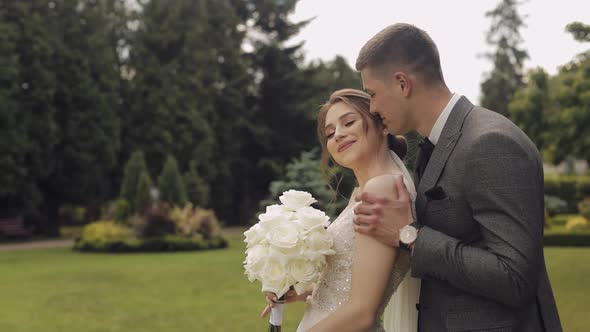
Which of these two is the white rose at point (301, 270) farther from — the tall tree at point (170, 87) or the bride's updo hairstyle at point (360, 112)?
the tall tree at point (170, 87)

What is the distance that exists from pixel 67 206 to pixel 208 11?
12641 millimetres

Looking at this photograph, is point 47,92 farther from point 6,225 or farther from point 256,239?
point 256,239

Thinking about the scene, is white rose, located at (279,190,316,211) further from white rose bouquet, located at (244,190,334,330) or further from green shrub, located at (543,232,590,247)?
green shrub, located at (543,232,590,247)

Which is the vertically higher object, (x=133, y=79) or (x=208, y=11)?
(x=208, y=11)

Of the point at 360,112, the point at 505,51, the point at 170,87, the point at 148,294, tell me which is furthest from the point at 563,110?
the point at 505,51

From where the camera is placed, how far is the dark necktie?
2549 mm

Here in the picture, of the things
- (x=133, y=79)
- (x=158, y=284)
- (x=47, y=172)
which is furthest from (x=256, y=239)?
(x=133, y=79)

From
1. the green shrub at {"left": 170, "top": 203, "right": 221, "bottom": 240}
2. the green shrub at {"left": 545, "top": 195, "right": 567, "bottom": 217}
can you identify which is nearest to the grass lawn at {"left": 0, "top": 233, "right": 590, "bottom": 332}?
the green shrub at {"left": 170, "top": 203, "right": 221, "bottom": 240}

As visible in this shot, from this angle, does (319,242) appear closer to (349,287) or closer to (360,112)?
(349,287)

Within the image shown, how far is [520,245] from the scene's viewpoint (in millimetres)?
2141

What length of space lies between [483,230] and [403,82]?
0.64 meters

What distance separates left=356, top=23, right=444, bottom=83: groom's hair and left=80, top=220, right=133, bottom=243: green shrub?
21.4 metres

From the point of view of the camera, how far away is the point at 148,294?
13.0 m

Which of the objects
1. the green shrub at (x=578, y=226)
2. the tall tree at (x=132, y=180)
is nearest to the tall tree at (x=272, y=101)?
the tall tree at (x=132, y=180)
